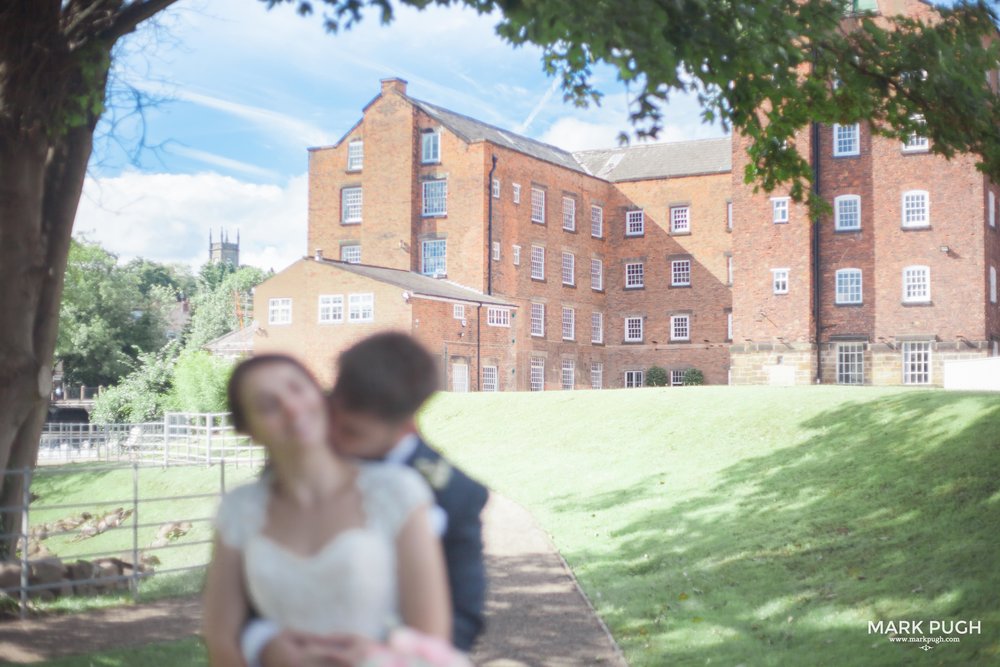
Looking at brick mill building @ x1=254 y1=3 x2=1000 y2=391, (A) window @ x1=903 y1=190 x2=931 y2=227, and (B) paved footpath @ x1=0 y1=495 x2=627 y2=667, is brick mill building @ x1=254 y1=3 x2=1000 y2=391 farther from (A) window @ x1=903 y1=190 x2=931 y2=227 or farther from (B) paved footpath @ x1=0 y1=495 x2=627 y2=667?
(B) paved footpath @ x1=0 y1=495 x2=627 y2=667

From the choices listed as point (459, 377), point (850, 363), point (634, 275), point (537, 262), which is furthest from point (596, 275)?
point (850, 363)

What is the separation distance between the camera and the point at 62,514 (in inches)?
1214

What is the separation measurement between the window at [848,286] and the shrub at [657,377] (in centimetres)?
1396

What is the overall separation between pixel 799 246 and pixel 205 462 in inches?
999

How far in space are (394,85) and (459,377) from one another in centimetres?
1619

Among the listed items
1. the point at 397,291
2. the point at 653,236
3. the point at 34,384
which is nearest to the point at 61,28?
the point at 34,384

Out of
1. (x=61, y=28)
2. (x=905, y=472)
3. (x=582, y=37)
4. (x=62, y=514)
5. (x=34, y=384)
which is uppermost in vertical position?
(x=61, y=28)

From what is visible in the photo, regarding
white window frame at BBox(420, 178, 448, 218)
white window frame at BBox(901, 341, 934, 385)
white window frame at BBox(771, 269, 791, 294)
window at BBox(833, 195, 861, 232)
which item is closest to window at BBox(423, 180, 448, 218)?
white window frame at BBox(420, 178, 448, 218)

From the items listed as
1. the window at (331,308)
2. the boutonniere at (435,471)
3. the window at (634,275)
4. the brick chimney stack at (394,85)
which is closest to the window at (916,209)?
the window at (634,275)

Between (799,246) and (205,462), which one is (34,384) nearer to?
(205,462)

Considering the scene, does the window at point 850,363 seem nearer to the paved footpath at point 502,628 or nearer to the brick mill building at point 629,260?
the brick mill building at point 629,260

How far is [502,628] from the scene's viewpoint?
11.0 m

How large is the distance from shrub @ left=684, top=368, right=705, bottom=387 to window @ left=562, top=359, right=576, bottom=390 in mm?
5908

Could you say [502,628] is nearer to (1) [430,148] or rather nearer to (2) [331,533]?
(2) [331,533]
